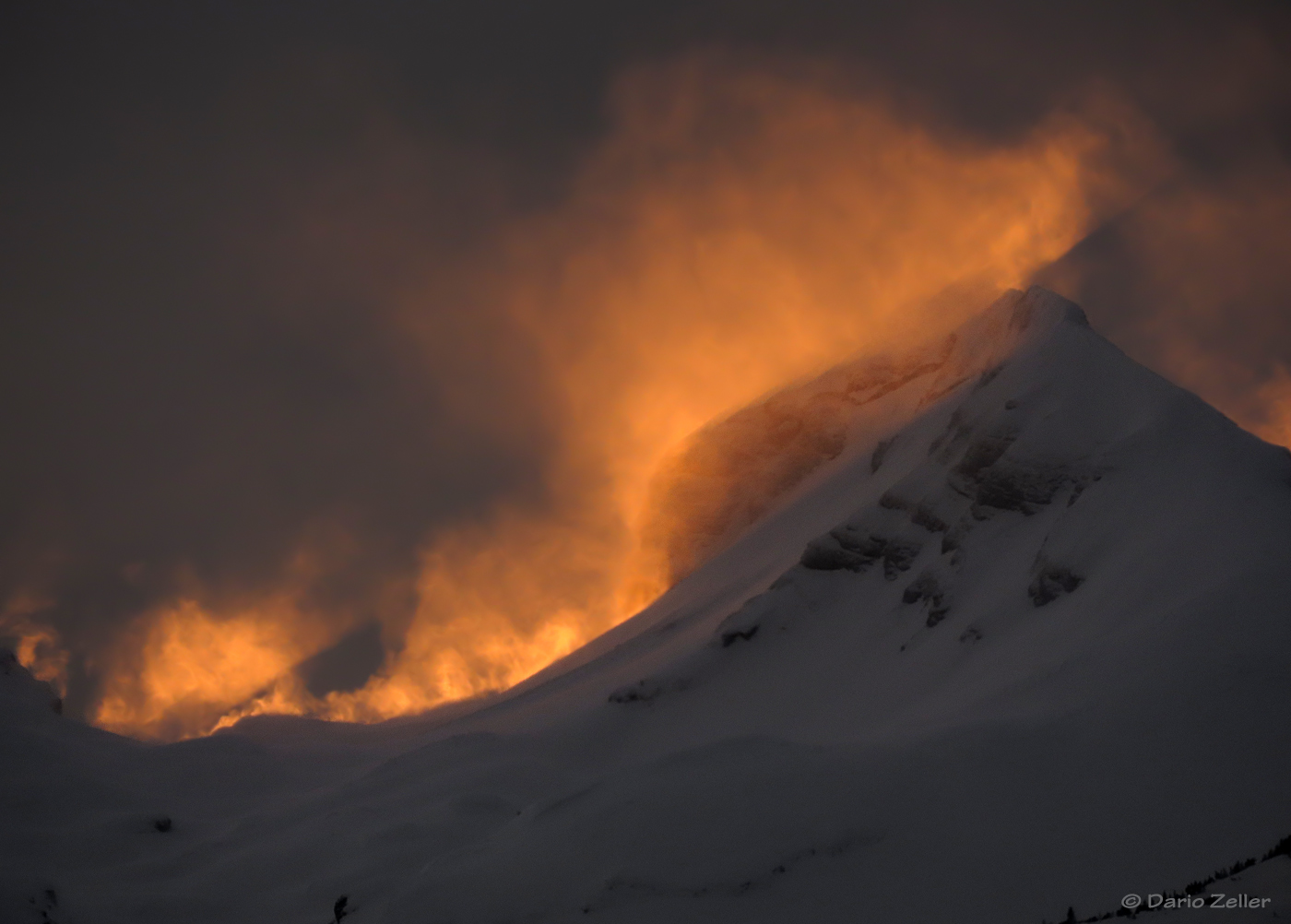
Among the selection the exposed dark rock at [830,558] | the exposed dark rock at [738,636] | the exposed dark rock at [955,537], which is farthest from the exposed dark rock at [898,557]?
the exposed dark rock at [738,636]

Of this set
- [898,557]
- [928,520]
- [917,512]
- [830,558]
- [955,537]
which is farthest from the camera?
[830,558]

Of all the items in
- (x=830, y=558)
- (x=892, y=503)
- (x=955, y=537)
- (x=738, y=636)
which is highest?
(x=892, y=503)

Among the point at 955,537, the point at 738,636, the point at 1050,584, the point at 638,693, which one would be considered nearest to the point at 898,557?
the point at 955,537

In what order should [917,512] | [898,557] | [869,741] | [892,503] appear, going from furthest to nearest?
[892,503]
[917,512]
[898,557]
[869,741]

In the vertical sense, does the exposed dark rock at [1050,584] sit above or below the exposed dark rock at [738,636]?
below

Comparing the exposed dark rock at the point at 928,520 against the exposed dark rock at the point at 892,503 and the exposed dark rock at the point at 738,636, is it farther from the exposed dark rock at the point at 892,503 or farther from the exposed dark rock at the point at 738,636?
the exposed dark rock at the point at 738,636

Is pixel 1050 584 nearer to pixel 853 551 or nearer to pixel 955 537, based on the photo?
pixel 955 537

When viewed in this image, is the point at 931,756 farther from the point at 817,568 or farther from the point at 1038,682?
the point at 817,568

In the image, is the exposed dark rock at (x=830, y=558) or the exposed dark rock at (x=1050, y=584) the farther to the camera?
the exposed dark rock at (x=830, y=558)

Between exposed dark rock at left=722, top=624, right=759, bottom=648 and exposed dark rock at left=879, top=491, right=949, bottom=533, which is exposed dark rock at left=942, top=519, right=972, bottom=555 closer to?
exposed dark rock at left=879, top=491, right=949, bottom=533

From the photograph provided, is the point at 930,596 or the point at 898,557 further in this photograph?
the point at 898,557
